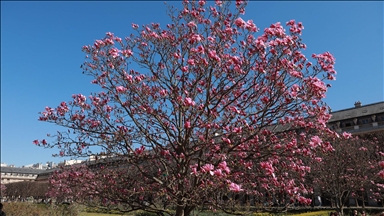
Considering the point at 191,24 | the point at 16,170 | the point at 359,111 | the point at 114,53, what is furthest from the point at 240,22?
the point at 16,170

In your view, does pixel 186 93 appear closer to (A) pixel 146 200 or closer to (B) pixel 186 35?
(B) pixel 186 35

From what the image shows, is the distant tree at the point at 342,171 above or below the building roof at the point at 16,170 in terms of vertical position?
below

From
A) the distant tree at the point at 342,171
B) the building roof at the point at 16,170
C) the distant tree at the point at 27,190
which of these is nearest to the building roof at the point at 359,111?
the distant tree at the point at 342,171

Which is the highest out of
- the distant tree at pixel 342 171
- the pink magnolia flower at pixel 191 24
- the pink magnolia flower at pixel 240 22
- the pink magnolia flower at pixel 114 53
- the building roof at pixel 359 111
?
the building roof at pixel 359 111

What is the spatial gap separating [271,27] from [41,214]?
20672 mm

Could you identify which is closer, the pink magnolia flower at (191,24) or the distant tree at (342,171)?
the pink magnolia flower at (191,24)

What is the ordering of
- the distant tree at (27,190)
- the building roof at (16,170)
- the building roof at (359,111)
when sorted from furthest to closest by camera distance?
the building roof at (16,170) < the distant tree at (27,190) < the building roof at (359,111)

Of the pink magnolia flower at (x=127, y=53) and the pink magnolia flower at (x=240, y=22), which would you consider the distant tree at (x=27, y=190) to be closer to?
the pink magnolia flower at (x=127, y=53)

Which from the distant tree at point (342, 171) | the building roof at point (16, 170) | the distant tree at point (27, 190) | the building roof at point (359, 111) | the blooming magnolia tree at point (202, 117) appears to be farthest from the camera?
the building roof at point (16, 170)

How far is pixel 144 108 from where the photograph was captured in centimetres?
827

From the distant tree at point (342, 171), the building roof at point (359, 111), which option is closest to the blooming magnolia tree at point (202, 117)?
the distant tree at point (342, 171)

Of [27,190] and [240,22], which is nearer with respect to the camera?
[240,22]

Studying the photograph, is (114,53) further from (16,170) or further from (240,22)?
(16,170)

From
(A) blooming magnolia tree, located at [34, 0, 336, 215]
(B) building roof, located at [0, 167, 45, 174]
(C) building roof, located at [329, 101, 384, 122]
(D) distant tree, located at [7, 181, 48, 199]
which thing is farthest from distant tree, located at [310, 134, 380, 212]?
(B) building roof, located at [0, 167, 45, 174]
